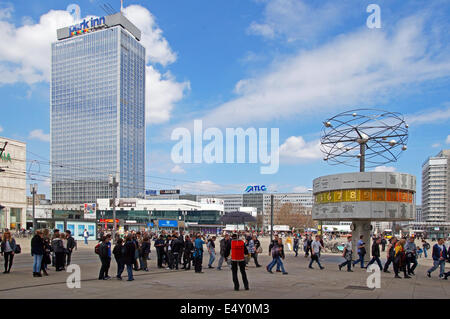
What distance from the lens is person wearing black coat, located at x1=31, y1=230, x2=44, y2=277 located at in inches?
637

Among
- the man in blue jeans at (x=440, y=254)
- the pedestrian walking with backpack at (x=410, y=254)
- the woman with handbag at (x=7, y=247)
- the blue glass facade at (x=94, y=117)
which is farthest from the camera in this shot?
the blue glass facade at (x=94, y=117)

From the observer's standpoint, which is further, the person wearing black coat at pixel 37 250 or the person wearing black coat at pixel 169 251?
the person wearing black coat at pixel 169 251

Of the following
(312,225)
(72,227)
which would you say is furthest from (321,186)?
(312,225)

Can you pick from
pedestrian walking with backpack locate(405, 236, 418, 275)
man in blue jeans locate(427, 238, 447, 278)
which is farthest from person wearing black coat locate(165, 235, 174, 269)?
man in blue jeans locate(427, 238, 447, 278)

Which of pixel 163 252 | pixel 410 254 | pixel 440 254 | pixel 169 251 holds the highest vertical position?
pixel 440 254

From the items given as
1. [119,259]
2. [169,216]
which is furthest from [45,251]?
[169,216]

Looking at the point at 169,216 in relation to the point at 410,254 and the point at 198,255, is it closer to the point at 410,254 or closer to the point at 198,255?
the point at 198,255

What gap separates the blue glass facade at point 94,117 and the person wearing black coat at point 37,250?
174m

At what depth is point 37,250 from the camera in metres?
16.2

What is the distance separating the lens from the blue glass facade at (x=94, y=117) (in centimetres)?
18912

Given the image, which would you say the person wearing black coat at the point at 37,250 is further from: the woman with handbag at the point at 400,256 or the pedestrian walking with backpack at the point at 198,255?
the woman with handbag at the point at 400,256

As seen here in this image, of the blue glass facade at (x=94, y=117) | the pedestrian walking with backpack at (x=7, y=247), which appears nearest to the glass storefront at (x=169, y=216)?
the blue glass facade at (x=94, y=117)

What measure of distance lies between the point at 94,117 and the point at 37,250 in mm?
183515
